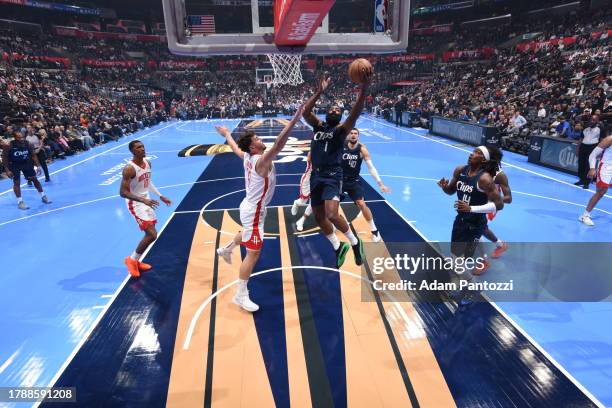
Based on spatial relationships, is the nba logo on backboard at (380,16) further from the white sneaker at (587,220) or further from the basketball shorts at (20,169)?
the basketball shorts at (20,169)

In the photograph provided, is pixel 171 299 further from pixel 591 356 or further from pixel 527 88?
pixel 527 88

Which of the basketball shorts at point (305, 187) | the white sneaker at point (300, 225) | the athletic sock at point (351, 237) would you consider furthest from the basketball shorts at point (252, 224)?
the basketball shorts at point (305, 187)

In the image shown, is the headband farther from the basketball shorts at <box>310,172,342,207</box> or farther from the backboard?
the backboard

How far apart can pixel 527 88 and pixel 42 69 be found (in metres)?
36.5

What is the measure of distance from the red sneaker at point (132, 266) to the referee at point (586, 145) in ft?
35.6

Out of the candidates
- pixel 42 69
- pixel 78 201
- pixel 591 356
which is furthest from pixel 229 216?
pixel 42 69

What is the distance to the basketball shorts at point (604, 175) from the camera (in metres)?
6.90

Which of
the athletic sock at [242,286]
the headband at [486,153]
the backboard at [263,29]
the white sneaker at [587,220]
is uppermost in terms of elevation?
the backboard at [263,29]

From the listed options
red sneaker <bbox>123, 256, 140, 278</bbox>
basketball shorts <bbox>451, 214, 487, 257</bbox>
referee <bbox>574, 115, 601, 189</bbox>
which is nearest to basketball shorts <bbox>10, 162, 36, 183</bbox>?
red sneaker <bbox>123, 256, 140, 278</bbox>

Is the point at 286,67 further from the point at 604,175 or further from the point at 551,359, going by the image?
the point at 551,359

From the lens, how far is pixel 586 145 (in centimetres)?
958

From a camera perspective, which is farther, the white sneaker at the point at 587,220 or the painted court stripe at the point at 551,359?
the white sneaker at the point at 587,220

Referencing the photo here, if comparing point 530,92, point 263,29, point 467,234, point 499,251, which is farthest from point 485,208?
point 530,92

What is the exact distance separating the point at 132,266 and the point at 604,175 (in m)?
8.56
